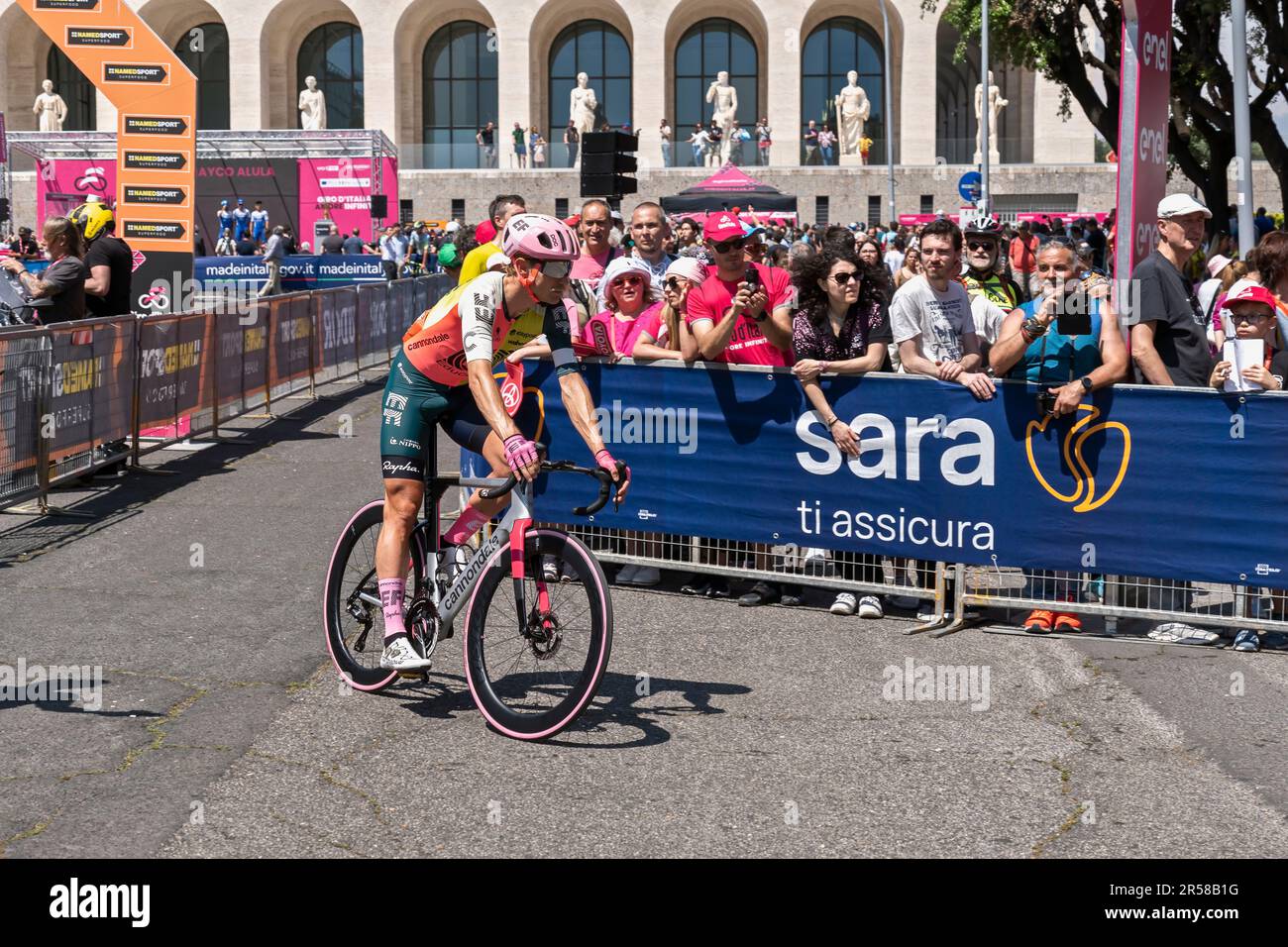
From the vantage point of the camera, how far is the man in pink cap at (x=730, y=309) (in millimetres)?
9117

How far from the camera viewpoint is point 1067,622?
8875 millimetres

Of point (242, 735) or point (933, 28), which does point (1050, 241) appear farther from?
point (933, 28)

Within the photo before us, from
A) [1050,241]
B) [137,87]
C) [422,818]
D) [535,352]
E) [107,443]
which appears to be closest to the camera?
[422,818]

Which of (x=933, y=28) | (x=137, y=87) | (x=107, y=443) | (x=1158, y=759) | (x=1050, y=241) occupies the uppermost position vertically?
(x=933, y=28)

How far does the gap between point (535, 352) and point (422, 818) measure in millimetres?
4851

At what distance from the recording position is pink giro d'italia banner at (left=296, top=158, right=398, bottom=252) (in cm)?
4306

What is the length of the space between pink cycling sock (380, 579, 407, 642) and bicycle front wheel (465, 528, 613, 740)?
0.42 m

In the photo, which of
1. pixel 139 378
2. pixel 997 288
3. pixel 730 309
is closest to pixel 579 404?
pixel 730 309

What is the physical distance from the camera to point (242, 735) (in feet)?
21.4

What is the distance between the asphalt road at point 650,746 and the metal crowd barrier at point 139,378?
2.03 metres

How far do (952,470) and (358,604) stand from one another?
3478 millimetres

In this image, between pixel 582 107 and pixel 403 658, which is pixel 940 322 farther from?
pixel 582 107

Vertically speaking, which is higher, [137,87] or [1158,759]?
[137,87]

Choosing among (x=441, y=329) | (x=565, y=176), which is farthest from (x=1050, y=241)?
(x=565, y=176)
